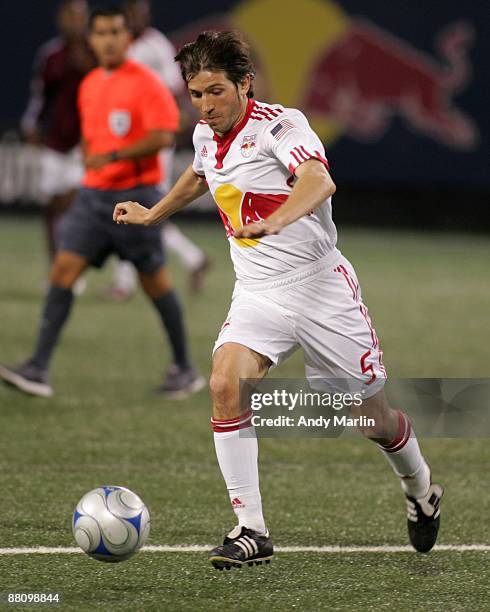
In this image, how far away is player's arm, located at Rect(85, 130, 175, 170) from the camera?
7703 millimetres

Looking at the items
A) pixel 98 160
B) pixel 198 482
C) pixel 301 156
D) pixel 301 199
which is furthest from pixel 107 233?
pixel 301 199

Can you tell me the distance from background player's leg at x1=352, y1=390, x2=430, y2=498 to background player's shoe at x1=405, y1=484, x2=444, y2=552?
4 centimetres

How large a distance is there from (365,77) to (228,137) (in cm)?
1455

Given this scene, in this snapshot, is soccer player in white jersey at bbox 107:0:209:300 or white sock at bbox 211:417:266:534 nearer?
white sock at bbox 211:417:266:534

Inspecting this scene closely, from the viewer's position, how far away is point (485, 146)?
757 inches

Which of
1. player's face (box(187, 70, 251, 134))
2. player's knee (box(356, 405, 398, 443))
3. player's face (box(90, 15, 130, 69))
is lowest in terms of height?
player's knee (box(356, 405, 398, 443))

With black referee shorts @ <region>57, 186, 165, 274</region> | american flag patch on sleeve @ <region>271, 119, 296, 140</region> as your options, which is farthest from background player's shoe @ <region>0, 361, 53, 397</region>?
american flag patch on sleeve @ <region>271, 119, 296, 140</region>

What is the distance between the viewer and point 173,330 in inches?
316

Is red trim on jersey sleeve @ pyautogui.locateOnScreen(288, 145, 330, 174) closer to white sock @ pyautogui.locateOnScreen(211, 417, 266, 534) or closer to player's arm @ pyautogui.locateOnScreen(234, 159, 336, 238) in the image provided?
player's arm @ pyautogui.locateOnScreen(234, 159, 336, 238)

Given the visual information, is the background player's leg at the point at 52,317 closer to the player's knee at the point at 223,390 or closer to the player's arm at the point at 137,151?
the player's arm at the point at 137,151

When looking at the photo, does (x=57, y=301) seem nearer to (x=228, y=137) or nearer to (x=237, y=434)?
(x=228, y=137)

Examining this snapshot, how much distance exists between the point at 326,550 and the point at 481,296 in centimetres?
853

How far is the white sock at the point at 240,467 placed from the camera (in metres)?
4.61

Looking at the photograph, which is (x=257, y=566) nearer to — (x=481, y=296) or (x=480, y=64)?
(x=481, y=296)
